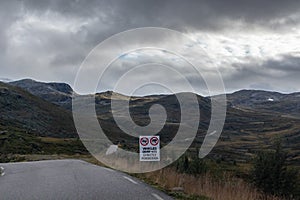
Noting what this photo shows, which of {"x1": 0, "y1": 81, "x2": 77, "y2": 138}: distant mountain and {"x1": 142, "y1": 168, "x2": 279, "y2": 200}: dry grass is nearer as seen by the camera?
{"x1": 142, "y1": 168, "x2": 279, "y2": 200}: dry grass

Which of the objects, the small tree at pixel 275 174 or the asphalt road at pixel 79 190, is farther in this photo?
the small tree at pixel 275 174

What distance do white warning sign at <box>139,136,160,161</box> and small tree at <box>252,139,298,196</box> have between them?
3875 mm

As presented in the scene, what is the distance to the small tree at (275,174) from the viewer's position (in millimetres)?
15703

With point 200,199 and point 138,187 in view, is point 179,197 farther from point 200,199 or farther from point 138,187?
point 138,187

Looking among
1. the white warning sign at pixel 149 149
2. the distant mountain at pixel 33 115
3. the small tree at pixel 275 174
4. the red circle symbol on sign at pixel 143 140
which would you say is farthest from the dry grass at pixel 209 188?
the distant mountain at pixel 33 115

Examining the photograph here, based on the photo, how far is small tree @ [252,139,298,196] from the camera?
1570 cm

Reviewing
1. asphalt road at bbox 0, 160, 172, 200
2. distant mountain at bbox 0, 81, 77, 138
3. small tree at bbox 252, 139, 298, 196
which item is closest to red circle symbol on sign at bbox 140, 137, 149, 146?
asphalt road at bbox 0, 160, 172, 200

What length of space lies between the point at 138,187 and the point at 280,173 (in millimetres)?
6460

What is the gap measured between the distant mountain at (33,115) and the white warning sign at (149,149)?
125m

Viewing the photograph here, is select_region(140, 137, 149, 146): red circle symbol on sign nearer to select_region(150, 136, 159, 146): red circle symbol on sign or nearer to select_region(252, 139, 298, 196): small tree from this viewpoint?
select_region(150, 136, 159, 146): red circle symbol on sign

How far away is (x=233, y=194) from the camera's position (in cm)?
1074

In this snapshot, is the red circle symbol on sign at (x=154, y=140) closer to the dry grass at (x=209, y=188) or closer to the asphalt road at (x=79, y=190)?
the dry grass at (x=209, y=188)

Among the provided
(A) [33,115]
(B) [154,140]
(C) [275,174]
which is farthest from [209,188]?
(A) [33,115]

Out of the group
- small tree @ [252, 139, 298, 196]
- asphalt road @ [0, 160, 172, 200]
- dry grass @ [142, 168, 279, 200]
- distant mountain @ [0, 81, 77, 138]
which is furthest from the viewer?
distant mountain @ [0, 81, 77, 138]
